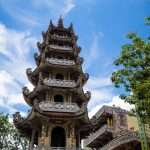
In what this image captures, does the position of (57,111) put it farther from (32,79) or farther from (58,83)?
(32,79)

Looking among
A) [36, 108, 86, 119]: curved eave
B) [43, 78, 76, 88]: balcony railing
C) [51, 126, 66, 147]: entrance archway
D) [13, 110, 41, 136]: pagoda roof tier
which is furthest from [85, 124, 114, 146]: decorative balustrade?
[13, 110, 41, 136]: pagoda roof tier

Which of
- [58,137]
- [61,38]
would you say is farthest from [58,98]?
[61,38]

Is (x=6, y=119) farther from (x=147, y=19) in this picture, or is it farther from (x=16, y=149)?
(x=147, y=19)

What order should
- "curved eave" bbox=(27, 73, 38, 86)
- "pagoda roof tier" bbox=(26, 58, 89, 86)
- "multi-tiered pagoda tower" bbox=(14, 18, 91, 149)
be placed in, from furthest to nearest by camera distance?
"curved eave" bbox=(27, 73, 38, 86)
"pagoda roof tier" bbox=(26, 58, 89, 86)
"multi-tiered pagoda tower" bbox=(14, 18, 91, 149)

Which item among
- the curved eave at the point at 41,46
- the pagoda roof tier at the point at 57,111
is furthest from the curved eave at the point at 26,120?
the curved eave at the point at 41,46

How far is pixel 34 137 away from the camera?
82.2 feet

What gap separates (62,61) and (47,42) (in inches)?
143

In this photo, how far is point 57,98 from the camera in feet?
90.2

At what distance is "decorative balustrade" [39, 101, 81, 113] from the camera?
2476 centimetres

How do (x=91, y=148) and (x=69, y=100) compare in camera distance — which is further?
(x=91, y=148)

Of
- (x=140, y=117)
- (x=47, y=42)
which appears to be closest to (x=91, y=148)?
(x=47, y=42)

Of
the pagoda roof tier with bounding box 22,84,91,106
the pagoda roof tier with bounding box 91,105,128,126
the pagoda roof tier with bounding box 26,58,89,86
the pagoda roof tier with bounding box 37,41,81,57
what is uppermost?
the pagoda roof tier with bounding box 37,41,81,57

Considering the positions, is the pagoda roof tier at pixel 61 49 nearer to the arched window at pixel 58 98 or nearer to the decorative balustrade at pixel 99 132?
the arched window at pixel 58 98

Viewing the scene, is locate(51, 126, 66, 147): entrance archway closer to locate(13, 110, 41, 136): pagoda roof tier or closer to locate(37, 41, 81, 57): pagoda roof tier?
locate(13, 110, 41, 136): pagoda roof tier
